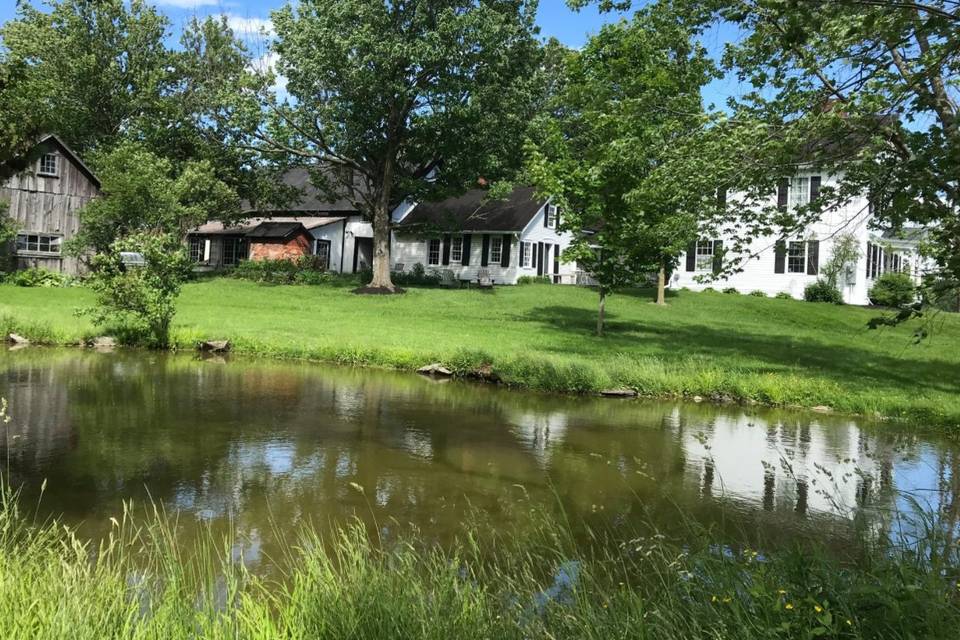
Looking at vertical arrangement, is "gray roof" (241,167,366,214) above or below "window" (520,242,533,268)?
Result: above

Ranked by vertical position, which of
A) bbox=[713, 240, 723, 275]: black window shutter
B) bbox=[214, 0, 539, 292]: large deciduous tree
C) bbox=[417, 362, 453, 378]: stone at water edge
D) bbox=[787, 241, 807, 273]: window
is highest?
bbox=[214, 0, 539, 292]: large deciduous tree

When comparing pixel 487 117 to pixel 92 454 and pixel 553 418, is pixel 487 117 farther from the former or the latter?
pixel 92 454

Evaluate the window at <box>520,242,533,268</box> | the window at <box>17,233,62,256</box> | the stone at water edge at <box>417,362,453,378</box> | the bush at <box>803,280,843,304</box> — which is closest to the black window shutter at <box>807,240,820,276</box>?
the bush at <box>803,280,843,304</box>

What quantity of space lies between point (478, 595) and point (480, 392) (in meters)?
10.3

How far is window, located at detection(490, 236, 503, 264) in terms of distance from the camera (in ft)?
133

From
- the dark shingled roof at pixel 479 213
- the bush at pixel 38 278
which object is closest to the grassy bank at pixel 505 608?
the bush at pixel 38 278

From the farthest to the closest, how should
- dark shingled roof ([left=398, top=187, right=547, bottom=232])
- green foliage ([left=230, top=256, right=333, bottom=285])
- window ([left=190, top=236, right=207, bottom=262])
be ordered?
window ([left=190, top=236, right=207, bottom=262])
dark shingled roof ([left=398, top=187, right=547, bottom=232])
green foliage ([left=230, top=256, right=333, bottom=285])

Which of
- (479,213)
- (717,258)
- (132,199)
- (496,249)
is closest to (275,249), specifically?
(132,199)

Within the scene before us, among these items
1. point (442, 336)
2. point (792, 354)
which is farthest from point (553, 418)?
point (792, 354)

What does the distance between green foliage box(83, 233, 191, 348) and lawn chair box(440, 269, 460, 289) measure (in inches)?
889

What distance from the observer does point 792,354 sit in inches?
763

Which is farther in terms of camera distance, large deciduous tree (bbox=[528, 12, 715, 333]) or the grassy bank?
large deciduous tree (bbox=[528, 12, 715, 333])

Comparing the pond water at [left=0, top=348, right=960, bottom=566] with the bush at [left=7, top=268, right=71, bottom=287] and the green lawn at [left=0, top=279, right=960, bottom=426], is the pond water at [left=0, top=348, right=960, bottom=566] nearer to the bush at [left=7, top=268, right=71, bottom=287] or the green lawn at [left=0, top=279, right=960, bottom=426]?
the green lawn at [left=0, top=279, right=960, bottom=426]

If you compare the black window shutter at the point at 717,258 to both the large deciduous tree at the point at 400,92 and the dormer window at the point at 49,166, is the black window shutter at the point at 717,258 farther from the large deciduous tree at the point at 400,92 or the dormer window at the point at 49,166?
the dormer window at the point at 49,166
